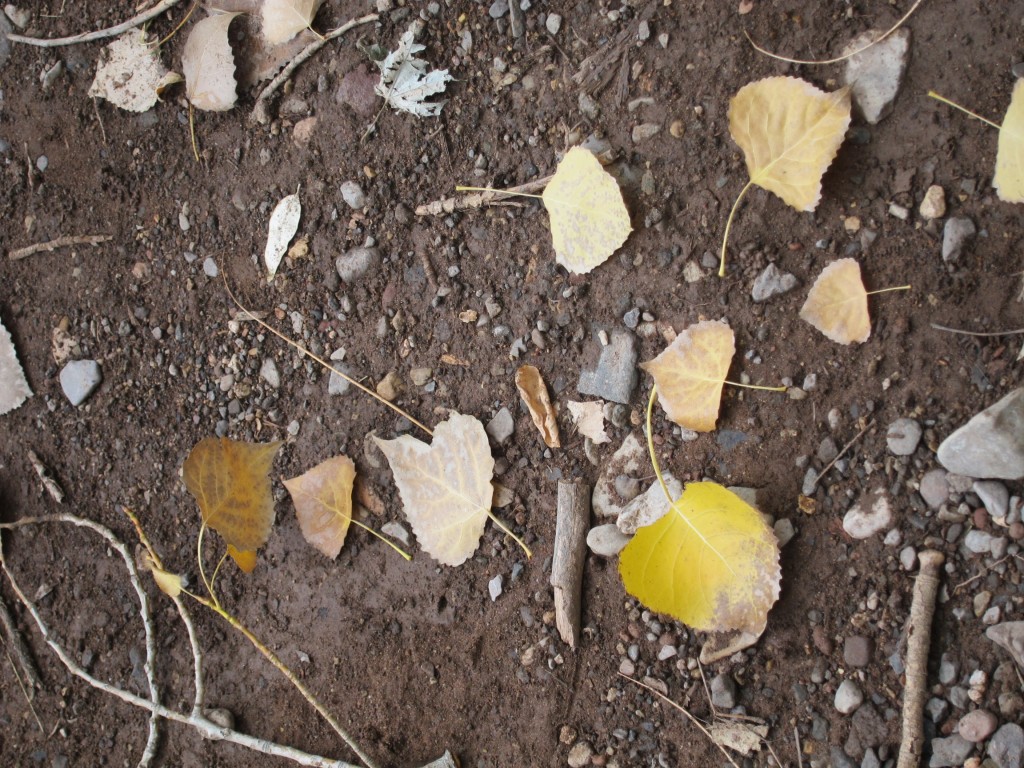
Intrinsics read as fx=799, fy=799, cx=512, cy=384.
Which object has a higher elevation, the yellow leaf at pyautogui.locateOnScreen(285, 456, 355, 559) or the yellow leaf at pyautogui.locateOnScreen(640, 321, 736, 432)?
the yellow leaf at pyautogui.locateOnScreen(640, 321, 736, 432)

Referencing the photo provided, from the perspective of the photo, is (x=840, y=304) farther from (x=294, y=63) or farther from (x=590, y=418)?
(x=294, y=63)

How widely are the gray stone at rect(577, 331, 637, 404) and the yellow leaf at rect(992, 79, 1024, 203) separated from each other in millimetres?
804

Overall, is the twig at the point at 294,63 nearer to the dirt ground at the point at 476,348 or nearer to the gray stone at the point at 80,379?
the dirt ground at the point at 476,348

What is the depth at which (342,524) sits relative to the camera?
6.75 feet

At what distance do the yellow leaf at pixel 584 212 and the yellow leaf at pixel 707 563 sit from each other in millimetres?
578

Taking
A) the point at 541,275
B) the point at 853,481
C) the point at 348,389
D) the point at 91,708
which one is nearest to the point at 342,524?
the point at 348,389

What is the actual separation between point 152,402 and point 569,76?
1464 mm

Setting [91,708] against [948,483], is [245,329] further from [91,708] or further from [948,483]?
[948,483]

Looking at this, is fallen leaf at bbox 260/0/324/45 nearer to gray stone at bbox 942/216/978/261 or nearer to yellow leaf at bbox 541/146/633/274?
yellow leaf at bbox 541/146/633/274

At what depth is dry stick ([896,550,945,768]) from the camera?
159 cm

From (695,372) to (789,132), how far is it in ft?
1.79

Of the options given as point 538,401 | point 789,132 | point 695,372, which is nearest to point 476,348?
point 538,401

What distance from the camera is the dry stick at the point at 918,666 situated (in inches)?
62.7

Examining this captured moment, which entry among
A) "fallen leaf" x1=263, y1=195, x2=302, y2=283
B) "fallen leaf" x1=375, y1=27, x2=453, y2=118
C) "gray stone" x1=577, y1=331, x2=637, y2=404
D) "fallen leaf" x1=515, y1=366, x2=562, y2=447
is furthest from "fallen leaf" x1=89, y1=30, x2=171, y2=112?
"gray stone" x1=577, y1=331, x2=637, y2=404
